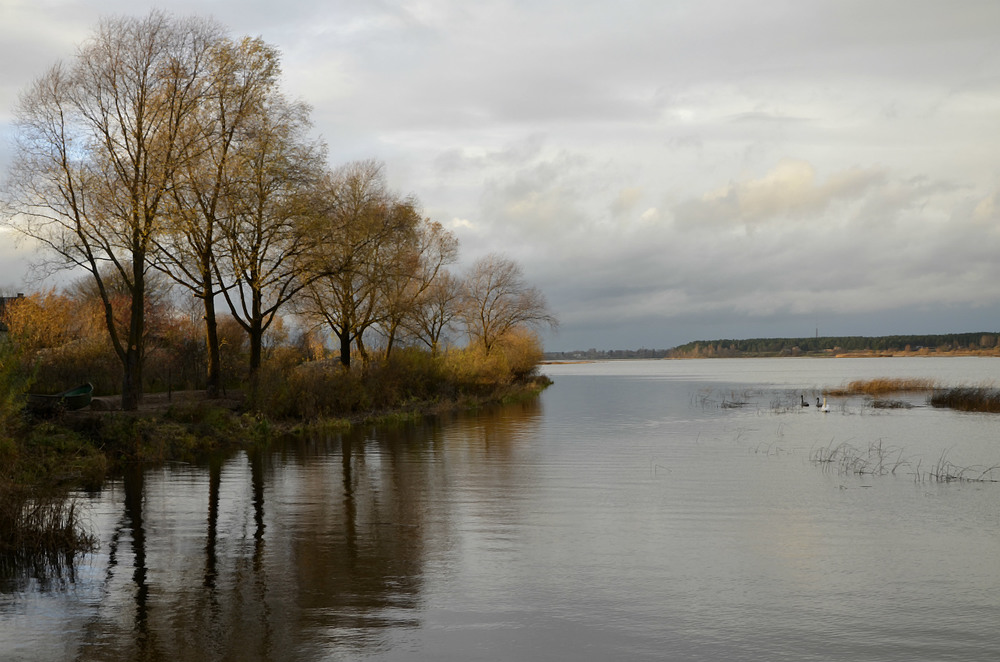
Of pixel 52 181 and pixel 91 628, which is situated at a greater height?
pixel 52 181

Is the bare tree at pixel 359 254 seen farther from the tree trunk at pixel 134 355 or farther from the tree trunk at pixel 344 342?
the tree trunk at pixel 134 355

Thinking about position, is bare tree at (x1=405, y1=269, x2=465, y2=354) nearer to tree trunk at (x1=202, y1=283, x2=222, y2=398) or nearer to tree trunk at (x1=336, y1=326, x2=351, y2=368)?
tree trunk at (x1=336, y1=326, x2=351, y2=368)

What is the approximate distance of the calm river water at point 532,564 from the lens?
28.3 ft

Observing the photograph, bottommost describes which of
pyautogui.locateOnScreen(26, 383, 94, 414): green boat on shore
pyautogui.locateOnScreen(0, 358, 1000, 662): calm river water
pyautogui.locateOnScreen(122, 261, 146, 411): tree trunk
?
pyautogui.locateOnScreen(0, 358, 1000, 662): calm river water

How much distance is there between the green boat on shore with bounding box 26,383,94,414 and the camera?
22562 millimetres

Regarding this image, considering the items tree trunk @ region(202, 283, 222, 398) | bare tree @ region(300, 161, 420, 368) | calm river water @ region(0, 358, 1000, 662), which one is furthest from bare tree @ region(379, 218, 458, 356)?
calm river water @ region(0, 358, 1000, 662)

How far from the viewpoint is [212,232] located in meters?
30.2

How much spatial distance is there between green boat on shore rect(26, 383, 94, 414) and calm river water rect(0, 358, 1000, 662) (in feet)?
13.7

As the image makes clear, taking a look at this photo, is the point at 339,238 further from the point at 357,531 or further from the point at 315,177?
the point at 357,531

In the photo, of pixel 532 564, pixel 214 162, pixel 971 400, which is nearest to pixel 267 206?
pixel 214 162

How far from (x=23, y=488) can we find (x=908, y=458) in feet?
74.2

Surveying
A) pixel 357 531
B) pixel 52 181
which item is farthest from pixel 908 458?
pixel 52 181

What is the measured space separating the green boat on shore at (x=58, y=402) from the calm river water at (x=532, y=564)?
417cm

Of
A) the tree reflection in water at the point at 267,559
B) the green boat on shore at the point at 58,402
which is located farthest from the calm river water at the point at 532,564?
the green boat on shore at the point at 58,402
